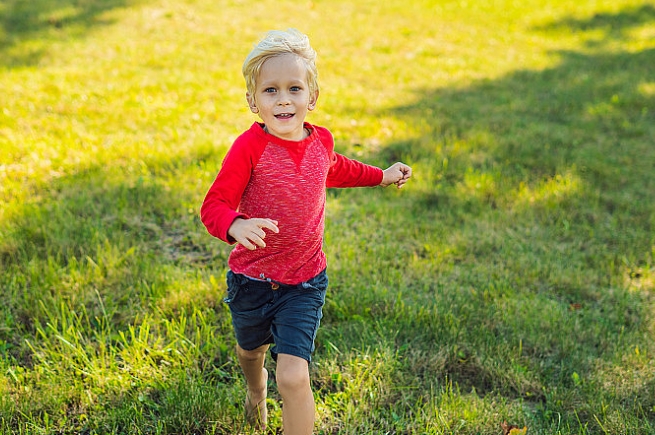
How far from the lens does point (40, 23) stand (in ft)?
37.4

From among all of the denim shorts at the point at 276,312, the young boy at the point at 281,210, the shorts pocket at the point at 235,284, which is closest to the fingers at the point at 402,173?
the young boy at the point at 281,210

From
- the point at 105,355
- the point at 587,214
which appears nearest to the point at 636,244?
the point at 587,214

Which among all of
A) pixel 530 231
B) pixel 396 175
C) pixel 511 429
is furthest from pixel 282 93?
pixel 530 231

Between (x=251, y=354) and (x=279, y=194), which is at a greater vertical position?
(x=279, y=194)

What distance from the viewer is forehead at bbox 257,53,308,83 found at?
251 cm

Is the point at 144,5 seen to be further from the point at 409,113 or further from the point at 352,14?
the point at 409,113

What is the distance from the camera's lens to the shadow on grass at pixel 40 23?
9.50 m

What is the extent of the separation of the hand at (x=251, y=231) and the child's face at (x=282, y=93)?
49cm

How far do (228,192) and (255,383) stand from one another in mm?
955

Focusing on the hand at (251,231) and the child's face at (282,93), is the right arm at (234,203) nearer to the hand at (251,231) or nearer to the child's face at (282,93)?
the hand at (251,231)

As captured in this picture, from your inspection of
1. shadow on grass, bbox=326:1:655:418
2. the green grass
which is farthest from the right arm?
shadow on grass, bbox=326:1:655:418

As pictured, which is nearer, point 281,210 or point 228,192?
point 228,192

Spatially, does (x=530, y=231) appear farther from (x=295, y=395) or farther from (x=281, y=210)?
(x=295, y=395)

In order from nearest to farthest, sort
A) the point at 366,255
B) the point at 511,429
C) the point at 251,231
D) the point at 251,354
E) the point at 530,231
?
the point at 251,231
the point at 251,354
the point at 511,429
the point at 366,255
the point at 530,231
